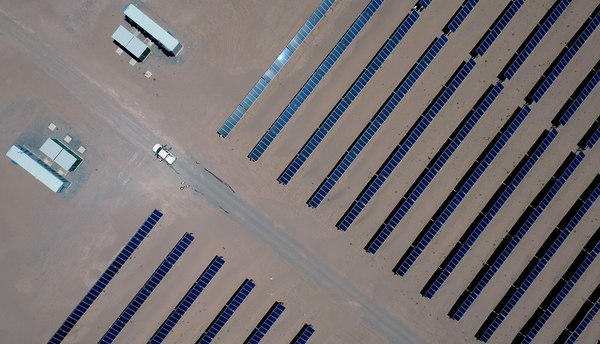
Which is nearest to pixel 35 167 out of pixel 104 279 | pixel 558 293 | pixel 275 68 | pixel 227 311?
pixel 104 279

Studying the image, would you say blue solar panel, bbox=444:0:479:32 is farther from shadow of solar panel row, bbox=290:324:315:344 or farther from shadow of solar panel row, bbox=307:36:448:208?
shadow of solar panel row, bbox=290:324:315:344

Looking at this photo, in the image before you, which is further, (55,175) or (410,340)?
(410,340)

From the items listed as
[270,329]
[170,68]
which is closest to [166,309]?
[270,329]

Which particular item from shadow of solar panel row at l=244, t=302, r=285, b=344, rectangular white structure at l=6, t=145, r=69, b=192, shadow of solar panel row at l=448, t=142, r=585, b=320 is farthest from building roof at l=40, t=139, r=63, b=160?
shadow of solar panel row at l=448, t=142, r=585, b=320

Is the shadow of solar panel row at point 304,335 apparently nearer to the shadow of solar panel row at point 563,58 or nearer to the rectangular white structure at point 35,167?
the rectangular white structure at point 35,167

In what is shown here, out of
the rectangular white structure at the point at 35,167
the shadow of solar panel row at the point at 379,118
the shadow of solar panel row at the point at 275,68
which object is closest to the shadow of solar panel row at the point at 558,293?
the shadow of solar panel row at the point at 379,118

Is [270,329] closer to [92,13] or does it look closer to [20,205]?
[20,205]

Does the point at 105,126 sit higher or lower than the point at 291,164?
lower
